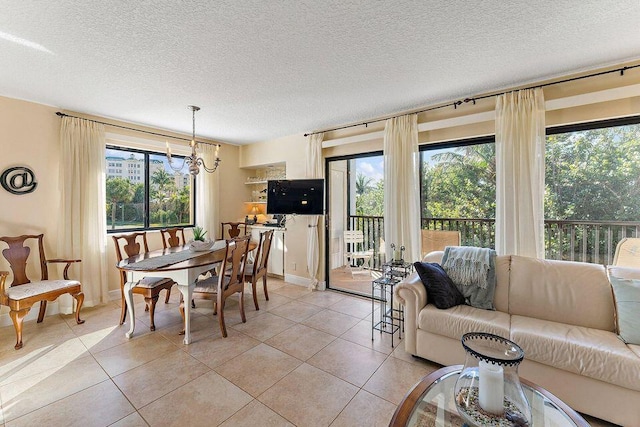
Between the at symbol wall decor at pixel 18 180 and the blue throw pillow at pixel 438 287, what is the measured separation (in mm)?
4472

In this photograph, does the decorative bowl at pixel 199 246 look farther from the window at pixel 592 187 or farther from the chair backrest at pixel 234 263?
the window at pixel 592 187

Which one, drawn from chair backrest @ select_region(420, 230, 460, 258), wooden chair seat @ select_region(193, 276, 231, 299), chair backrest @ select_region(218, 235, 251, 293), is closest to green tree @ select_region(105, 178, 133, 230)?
wooden chair seat @ select_region(193, 276, 231, 299)

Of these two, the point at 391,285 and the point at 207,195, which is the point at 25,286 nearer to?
the point at 207,195

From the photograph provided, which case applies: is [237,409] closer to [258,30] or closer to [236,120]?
[258,30]

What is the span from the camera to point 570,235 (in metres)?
2.88

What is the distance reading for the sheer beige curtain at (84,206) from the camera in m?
3.29

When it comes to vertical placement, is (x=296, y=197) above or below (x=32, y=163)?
below

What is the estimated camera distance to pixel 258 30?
1847mm

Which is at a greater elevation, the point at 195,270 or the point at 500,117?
the point at 500,117

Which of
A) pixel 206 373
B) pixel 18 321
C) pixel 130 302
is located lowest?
pixel 206 373

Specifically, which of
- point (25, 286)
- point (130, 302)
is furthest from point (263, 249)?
point (25, 286)

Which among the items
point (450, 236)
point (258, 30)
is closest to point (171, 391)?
point (258, 30)

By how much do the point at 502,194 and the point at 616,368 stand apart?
5.26ft

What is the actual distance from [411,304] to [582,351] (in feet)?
3.52
